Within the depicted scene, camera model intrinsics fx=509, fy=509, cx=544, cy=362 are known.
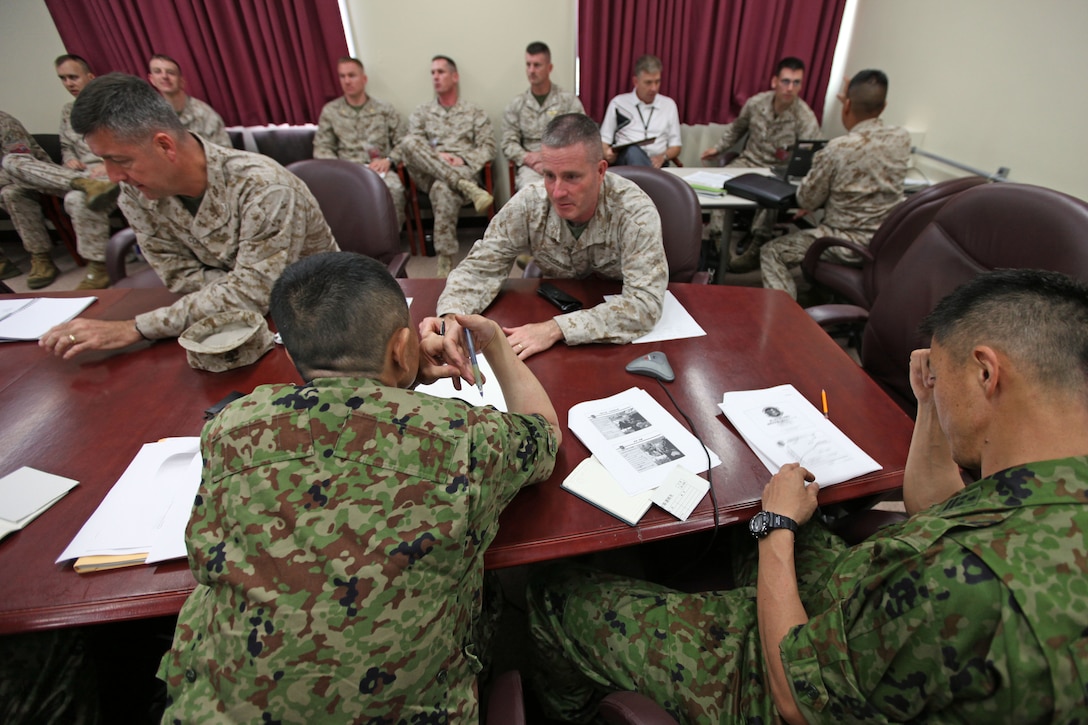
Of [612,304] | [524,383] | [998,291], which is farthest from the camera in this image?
[612,304]

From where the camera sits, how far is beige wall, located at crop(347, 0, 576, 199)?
3.87 metres

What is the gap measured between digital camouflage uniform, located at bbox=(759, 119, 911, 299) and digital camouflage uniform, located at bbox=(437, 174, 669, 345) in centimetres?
117

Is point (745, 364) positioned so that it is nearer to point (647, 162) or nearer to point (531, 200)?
point (531, 200)

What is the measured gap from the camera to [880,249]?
89.3 inches

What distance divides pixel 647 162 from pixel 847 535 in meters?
3.13

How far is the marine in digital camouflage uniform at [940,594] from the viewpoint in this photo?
0.57 m

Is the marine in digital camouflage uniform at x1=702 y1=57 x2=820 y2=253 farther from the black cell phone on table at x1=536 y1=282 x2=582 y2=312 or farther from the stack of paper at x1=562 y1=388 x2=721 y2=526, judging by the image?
the stack of paper at x1=562 y1=388 x2=721 y2=526

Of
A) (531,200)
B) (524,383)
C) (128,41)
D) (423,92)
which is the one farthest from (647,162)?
(128,41)

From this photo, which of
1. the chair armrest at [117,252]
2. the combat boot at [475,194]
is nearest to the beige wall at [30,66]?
the chair armrest at [117,252]

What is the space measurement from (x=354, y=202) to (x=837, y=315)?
1858mm

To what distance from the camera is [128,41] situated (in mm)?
3707

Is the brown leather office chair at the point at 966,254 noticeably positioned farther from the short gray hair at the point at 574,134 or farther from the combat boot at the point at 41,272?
the combat boot at the point at 41,272

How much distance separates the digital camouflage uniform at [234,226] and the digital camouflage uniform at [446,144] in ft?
7.08

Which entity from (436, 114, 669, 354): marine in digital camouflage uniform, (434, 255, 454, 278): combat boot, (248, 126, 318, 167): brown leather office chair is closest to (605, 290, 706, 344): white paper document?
(436, 114, 669, 354): marine in digital camouflage uniform
